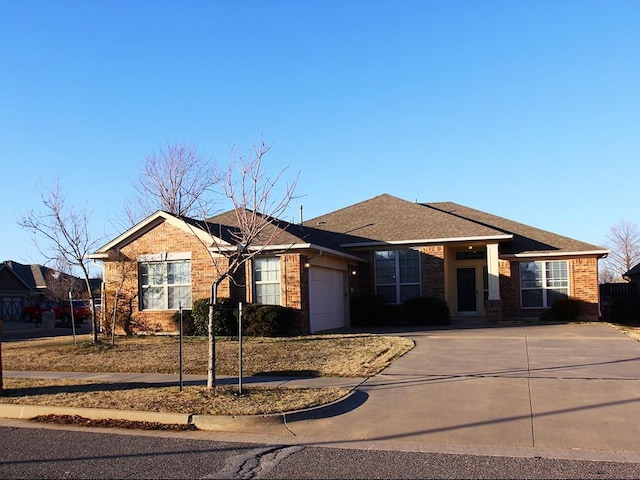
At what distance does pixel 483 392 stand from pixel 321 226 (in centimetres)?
1932

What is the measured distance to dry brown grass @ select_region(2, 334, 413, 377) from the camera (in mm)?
13102

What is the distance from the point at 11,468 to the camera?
6785 mm

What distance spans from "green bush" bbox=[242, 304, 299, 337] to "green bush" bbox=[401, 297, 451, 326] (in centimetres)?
616

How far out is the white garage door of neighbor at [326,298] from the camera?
21.0 meters

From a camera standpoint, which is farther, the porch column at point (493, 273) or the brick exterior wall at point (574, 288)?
the brick exterior wall at point (574, 288)

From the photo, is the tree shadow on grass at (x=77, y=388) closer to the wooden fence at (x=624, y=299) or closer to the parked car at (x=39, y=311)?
the wooden fence at (x=624, y=299)

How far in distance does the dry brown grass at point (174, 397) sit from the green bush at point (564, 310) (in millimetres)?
16087

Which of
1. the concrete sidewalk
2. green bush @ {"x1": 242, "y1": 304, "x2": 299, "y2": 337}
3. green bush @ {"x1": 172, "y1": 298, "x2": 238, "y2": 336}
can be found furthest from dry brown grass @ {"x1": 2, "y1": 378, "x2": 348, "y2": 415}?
green bush @ {"x1": 172, "y1": 298, "x2": 238, "y2": 336}

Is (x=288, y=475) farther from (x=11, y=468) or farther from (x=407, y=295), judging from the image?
(x=407, y=295)

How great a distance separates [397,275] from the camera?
2539 centimetres

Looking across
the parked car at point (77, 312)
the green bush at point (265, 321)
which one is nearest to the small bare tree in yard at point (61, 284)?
the parked car at point (77, 312)

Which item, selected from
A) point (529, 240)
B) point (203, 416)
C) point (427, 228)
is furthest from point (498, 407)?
point (529, 240)

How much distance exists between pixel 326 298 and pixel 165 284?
5.65 meters

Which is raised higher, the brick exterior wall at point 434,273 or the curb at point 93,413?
the brick exterior wall at point 434,273
